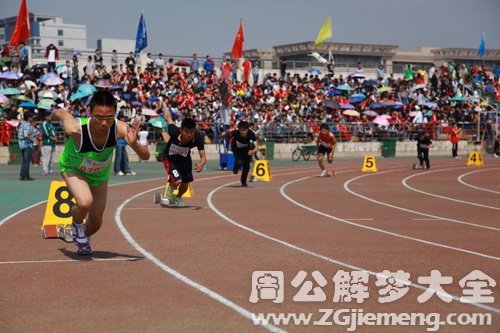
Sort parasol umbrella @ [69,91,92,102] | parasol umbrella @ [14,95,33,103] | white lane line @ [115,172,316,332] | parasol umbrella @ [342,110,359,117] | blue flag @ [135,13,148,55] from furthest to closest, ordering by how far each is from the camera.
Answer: parasol umbrella @ [342,110,359,117] < blue flag @ [135,13,148,55] < parasol umbrella @ [69,91,92,102] < parasol umbrella @ [14,95,33,103] < white lane line @ [115,172,316,332]

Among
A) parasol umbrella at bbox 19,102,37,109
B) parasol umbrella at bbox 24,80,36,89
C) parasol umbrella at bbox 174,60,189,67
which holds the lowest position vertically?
parasol umbrella at bbox 19,102,37,109

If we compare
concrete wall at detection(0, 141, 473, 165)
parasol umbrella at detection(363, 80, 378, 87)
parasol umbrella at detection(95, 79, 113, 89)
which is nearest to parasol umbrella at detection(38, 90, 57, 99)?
parasol umbrella at detection(95, 79, 113, 89)

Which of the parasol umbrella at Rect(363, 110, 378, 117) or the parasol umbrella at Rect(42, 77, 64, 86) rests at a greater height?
the parasol umbrella at Rect(42, 77, 64, 86)

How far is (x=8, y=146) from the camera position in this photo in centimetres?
3300

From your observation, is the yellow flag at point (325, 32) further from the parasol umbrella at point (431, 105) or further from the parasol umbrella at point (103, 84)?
the parasol umbrella at point (103, 84)

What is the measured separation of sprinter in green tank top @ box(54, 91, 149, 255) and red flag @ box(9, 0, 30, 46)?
27727 millimetres

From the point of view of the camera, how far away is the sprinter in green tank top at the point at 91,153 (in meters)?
8.98

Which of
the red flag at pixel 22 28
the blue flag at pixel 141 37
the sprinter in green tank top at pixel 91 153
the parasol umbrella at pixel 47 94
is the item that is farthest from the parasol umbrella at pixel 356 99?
the sprinter in green tank top at pixel 91 153

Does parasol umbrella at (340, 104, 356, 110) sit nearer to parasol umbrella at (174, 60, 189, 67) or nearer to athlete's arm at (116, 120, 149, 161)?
parasol umbrella at (174, 60, 189, 67)

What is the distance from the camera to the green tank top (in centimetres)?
914

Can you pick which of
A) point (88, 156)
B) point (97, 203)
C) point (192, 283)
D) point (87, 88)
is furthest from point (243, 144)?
point (192, 283)

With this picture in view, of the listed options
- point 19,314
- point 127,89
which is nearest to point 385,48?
point 127,89

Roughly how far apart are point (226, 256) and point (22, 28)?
94.6 feet

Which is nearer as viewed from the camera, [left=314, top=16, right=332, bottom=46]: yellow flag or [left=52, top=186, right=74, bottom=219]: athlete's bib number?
[left=52, top=186, right=74, bottom=219]: athlete's bib number
